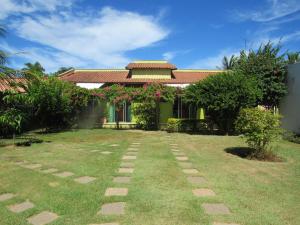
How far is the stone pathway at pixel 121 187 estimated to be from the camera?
4535 mm

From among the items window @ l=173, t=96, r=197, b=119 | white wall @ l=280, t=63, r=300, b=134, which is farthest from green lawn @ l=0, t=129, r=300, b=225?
window @ l=173, t=96, r=197, b=119

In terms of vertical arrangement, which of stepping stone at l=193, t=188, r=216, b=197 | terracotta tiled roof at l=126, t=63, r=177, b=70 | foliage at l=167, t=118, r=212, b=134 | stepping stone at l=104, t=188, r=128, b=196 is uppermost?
terracotta tiled roof at l=126, t=63, r=177, b=70

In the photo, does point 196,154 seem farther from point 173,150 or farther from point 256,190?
point 256,190

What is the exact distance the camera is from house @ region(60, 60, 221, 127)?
19906 millimetres

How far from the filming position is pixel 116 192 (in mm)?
5406

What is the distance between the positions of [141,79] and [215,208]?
61.3 feet

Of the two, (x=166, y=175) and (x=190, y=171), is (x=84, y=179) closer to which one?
(x=166, y=175)

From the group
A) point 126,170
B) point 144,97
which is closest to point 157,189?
point 126,170

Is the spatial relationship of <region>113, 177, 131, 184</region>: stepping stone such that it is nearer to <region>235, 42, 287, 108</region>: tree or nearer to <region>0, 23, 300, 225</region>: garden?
<region>0, 23, 300, 225</region>: garden

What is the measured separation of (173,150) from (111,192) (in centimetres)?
516

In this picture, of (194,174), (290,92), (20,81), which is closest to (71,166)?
(194,174)

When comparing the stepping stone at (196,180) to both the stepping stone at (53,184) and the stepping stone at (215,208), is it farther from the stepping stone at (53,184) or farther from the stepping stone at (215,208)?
the stepping stone at (53,184)

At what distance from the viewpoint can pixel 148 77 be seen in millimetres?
23500

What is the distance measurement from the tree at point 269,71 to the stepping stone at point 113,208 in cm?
1453
